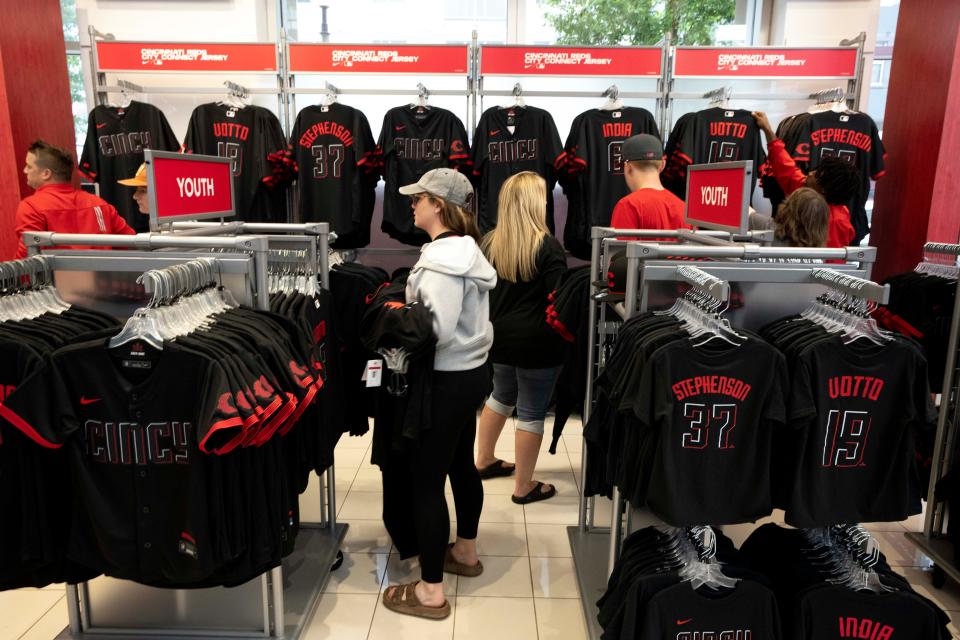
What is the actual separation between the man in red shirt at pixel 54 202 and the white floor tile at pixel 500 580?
2.92 metres

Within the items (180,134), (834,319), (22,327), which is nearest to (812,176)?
(834,319)

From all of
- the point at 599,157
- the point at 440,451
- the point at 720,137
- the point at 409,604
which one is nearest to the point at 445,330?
the point at 440,451

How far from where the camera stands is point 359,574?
321 cm

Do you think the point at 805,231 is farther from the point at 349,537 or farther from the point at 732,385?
the point at 349,537

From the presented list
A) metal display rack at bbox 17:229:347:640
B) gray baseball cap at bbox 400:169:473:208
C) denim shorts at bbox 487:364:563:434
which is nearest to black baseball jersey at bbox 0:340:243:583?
Result: metal display rack at bbox 17:229:347:640

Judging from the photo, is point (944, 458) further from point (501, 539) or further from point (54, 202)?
point (54, 202)

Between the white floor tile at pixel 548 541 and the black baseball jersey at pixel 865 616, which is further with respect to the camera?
the white floor tile at pixel 548 541

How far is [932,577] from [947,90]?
3153mm

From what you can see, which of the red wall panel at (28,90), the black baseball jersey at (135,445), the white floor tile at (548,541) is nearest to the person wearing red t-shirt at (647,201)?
the white floor tile at (548,541)

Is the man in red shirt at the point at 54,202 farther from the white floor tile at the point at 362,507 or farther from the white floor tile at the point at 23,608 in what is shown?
the white floor tile at the point at 362,507

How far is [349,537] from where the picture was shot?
140 inches

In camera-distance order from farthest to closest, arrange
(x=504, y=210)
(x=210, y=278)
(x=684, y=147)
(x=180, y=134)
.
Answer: (x=180, y=134) < (x=684, y=147) < (x=504, y=210) < (x=210, y=278)

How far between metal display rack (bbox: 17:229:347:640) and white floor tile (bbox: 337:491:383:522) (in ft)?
2.05

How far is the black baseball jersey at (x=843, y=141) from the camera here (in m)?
4.91
